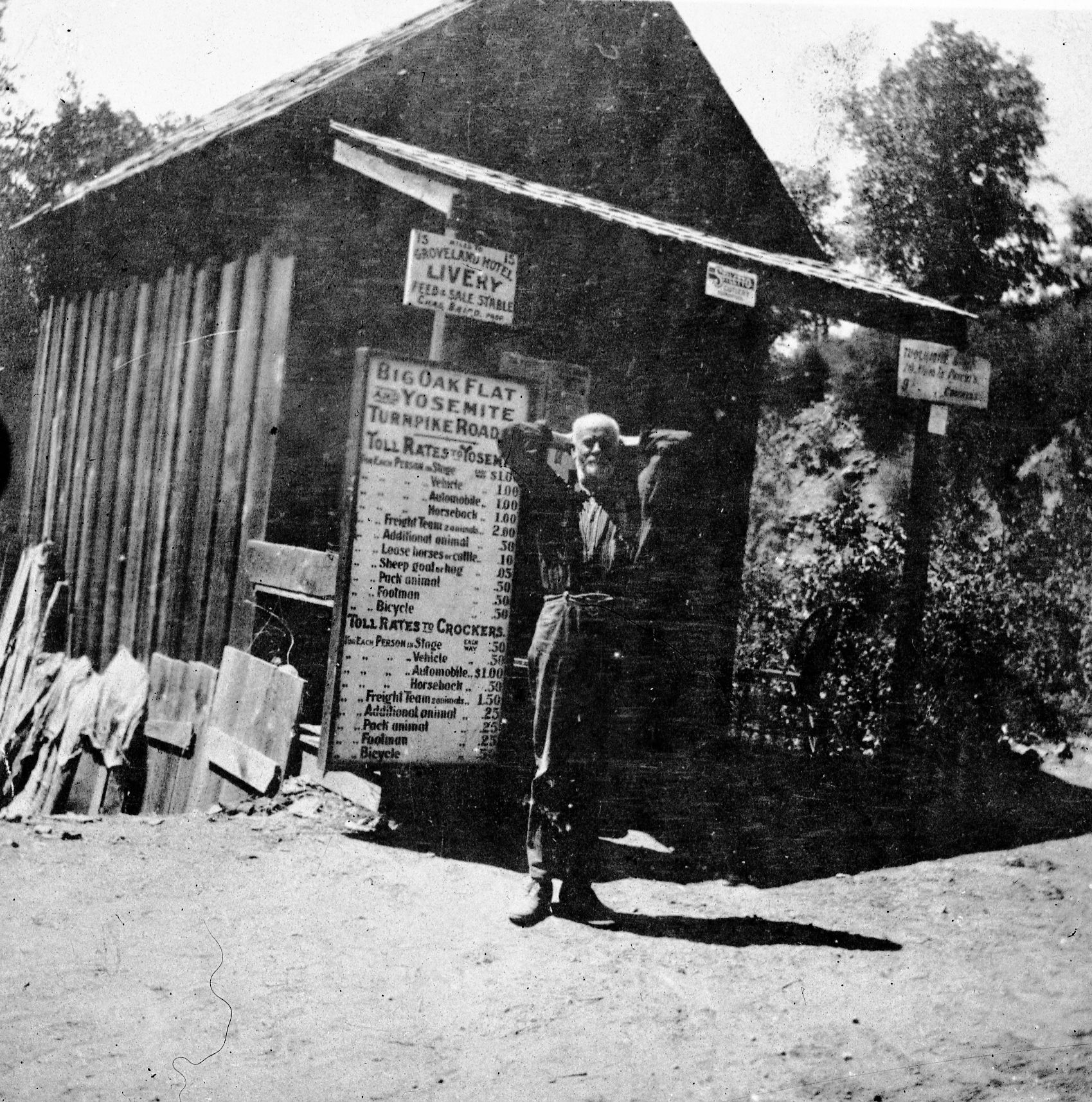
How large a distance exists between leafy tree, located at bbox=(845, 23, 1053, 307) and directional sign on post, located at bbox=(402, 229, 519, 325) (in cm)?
214

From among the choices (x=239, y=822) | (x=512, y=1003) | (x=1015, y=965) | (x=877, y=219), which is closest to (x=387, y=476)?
(x=239, y=822)

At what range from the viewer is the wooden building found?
18.4 feet

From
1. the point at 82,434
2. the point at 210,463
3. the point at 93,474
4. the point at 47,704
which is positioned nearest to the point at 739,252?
the point at 210,463

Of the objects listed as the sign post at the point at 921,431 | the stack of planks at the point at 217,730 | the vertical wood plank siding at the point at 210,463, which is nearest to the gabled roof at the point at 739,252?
the sign post at the point at 921,431

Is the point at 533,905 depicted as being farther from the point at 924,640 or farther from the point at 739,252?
the point at 924,640

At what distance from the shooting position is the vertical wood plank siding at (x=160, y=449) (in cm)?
597

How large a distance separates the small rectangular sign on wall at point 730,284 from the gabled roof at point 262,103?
84.9 inches

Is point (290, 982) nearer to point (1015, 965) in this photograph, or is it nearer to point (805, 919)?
point (805, 919)

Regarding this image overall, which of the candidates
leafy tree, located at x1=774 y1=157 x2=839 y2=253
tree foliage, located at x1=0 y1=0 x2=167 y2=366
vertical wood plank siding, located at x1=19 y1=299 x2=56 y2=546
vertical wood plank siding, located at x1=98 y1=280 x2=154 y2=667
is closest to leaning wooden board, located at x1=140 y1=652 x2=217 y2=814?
vertical wood plank siding, located at x1=98 y1=280 x2=154 y2=667

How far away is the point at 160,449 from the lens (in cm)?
690

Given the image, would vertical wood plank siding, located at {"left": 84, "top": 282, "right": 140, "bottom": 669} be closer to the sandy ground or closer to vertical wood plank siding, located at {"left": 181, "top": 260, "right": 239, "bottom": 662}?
vertical wood plank siding, located at {"left": 181, "top": 260, "right": 239, "bottom": 662}

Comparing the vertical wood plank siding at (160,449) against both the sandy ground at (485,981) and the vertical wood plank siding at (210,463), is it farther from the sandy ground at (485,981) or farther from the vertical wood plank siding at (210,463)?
the sandy ground at (485,981)

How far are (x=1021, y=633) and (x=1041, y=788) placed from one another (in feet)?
3.73

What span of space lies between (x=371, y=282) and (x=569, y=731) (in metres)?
3.03
